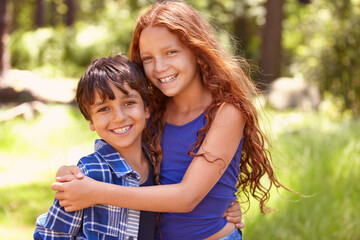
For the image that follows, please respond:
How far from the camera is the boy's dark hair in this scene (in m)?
2.10

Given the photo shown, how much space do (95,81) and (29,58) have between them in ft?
41.6

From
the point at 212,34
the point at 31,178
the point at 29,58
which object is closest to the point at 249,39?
the point at 29,58

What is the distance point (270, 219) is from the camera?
3.91 metres

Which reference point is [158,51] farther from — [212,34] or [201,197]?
[201,197]

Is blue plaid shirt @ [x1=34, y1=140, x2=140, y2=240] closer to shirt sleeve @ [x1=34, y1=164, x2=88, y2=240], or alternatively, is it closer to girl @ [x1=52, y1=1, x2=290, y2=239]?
shirt sleeve @ [x1=34, y1=164, x2=88, y2=240]

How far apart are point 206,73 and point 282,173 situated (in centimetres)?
254

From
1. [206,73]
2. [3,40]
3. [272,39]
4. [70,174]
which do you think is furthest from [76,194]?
[272,39]

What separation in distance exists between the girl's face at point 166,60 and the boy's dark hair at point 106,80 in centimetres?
8

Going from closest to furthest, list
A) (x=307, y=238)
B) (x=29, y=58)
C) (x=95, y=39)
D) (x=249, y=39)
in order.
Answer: (x=307, y=238) < (x=29, y=58) < (x=95, y=39) < (x=249, y=39)

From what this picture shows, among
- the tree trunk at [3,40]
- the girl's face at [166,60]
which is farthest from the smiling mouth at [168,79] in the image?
the tree trunk at [3,40]

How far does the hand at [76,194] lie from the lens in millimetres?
1919

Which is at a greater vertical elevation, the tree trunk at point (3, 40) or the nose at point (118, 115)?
the tree trunk at point (3, 40)

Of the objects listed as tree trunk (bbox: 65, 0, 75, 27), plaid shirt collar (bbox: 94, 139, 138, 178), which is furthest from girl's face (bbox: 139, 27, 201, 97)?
tree trunk (bbox: 65, 0, 75, 27)

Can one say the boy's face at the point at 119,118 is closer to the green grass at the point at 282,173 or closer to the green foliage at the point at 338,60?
the green grass at the point at 282,173
